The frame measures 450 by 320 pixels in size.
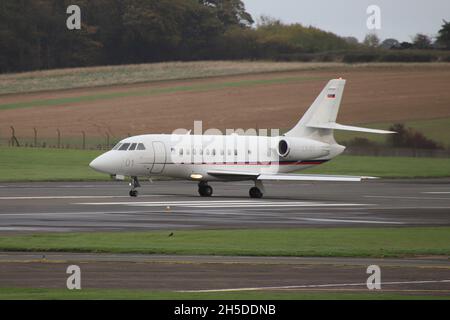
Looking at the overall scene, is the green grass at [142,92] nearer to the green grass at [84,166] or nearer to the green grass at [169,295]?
the green grass at [84,166]

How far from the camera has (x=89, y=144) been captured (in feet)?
249

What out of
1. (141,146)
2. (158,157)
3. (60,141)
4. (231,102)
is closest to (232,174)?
(158,157)

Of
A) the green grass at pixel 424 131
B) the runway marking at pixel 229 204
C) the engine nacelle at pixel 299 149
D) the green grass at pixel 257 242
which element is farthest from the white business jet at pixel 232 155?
the green grass at pixel 424 131

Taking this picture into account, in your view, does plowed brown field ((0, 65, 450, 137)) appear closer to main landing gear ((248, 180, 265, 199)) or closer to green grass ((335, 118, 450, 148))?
green grass ((335, 118, 450, 148))

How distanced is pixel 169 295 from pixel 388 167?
4926cm

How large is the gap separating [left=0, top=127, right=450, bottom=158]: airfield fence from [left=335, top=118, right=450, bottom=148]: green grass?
1.45 meters

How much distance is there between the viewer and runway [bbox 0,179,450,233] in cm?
3216

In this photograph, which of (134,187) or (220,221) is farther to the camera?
(134,187)

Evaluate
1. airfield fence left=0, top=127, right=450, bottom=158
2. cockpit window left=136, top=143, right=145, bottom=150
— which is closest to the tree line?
airfield fence left=0, top=127, right=450, bottom=158

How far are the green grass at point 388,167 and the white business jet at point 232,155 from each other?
13955 millimetres

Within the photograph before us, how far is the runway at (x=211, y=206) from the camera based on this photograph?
32.2 metres

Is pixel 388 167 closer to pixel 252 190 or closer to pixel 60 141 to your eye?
pixel 252 190

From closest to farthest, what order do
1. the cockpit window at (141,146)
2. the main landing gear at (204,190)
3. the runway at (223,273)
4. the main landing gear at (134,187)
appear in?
the runway at (223,273) < the main landing gear at (134,187) < the cockpit window at (141,146) < the main landing gear at (204,190)
